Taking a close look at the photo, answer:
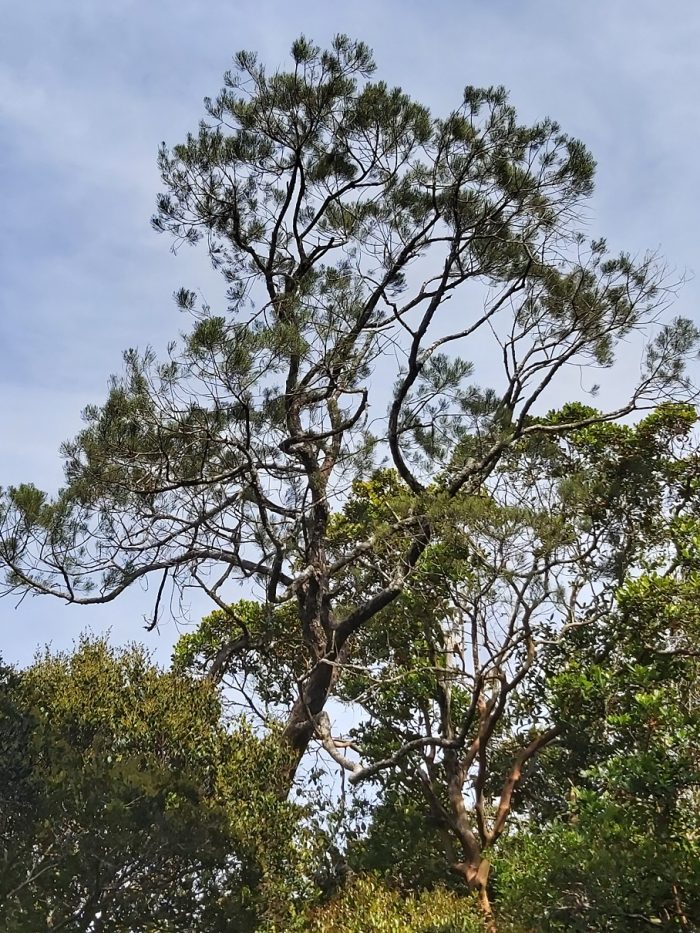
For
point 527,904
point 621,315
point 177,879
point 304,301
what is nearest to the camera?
point 527,904

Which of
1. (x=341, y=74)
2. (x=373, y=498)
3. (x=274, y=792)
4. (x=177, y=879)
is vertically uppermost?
(x=341, y=74)

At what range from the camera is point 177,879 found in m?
7.83

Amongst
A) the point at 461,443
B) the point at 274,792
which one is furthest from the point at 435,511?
the point at 274,792

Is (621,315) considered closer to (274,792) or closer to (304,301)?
(304,301)

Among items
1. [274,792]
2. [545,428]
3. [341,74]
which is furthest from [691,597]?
[341,74]

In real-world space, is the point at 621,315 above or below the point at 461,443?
above

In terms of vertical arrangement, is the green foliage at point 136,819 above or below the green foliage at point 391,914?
above

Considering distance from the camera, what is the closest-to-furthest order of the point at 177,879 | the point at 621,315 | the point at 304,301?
the point at 177,879
the point at 304,301
the point at 621,315

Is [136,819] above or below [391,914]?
above

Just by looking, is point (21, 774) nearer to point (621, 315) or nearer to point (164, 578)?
point (164, 578)

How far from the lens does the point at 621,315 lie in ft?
31.8

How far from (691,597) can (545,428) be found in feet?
7.54

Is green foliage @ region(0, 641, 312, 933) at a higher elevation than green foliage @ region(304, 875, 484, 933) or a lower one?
higher

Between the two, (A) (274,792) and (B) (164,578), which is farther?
(B) (164,578)
